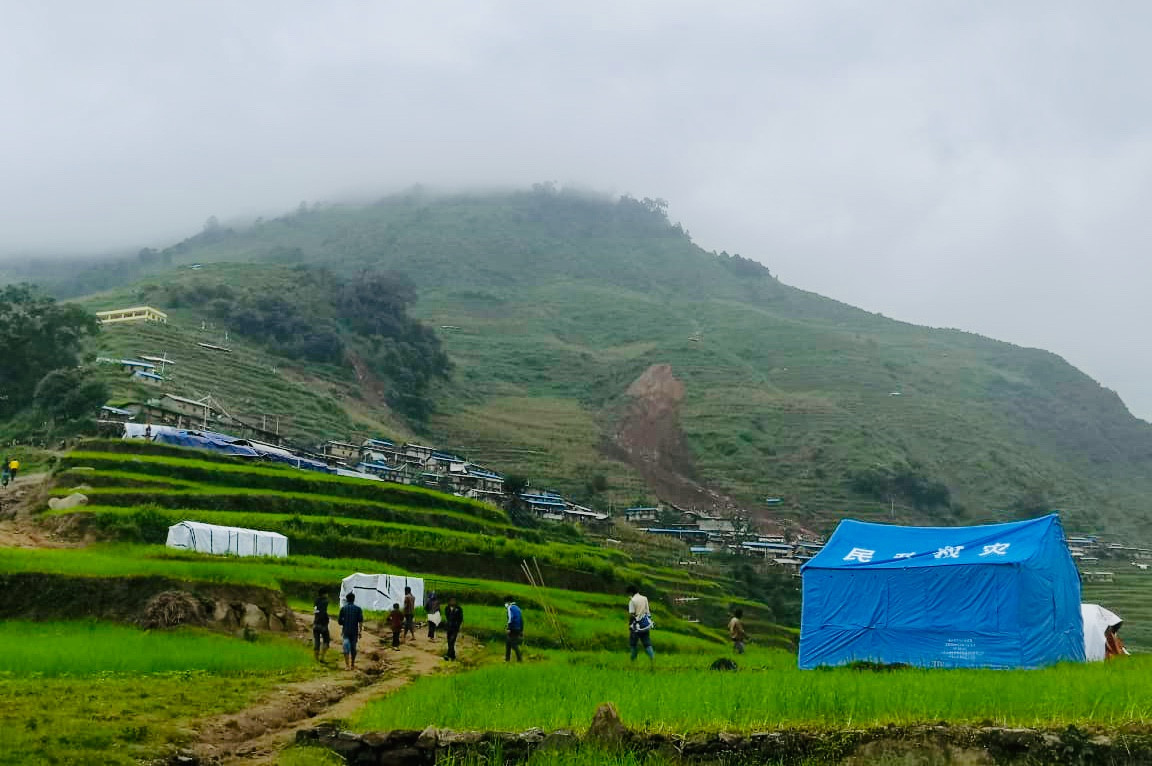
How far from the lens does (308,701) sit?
14.2 metres

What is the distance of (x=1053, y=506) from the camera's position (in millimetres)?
93562

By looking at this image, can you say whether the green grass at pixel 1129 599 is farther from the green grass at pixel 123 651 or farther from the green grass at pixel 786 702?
the green grass at pixel 123 651

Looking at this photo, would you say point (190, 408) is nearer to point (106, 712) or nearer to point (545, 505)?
point (545, 505)

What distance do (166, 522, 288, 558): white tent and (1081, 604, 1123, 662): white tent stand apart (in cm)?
2543

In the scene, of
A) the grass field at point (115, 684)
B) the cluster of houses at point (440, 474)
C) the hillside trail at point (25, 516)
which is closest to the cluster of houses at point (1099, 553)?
the cluster of houses at point (440, 474)

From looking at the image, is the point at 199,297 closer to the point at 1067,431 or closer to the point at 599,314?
the point at 599,314

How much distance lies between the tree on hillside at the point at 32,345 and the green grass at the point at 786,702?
2057 inches

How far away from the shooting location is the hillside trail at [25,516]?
3030 cm

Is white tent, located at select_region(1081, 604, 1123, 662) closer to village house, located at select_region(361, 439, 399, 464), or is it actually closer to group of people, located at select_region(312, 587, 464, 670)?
group of people, located at select_region(312, 587, 464, 670)

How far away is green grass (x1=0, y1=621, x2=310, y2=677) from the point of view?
1466cm

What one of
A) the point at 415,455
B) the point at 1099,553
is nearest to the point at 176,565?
the point at 415,455

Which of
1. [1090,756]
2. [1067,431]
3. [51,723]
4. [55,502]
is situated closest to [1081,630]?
[1090,756]

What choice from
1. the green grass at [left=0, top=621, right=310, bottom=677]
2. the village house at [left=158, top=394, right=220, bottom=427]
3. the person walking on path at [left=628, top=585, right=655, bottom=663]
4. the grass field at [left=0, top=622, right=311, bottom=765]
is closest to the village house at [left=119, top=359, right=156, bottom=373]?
the village house at [left=158, top=394, right=220, bottom=427]

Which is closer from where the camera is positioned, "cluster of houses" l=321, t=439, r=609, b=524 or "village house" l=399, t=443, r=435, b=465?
"cluster of houses" l=321, t=439, r=609, b=524
